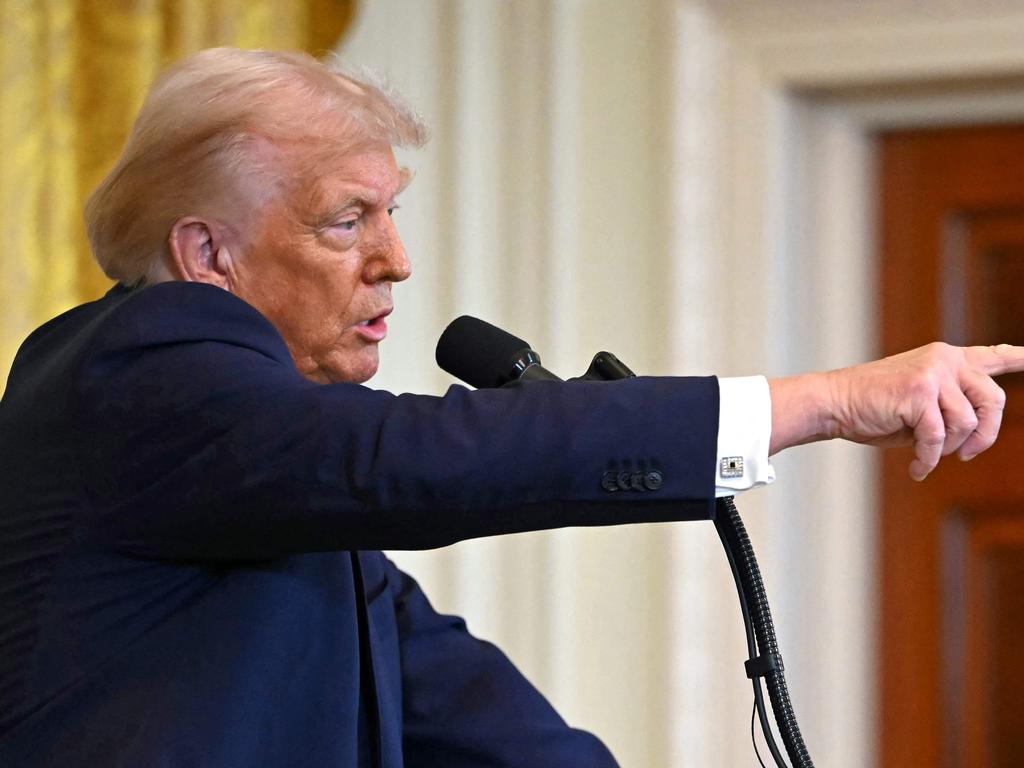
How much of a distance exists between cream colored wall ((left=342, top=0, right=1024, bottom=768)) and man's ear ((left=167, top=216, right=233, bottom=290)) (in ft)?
3.62

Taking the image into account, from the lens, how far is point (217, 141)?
127 cm

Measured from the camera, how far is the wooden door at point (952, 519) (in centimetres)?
239

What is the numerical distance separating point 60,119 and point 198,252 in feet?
2.88

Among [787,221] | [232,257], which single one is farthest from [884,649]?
[232,257]

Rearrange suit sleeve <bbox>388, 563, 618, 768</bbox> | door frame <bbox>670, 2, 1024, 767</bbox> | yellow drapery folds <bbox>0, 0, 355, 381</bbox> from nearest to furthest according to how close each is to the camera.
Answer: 1. suit sleeve <bbox>388, 563, 618, 768</bbox>
2. yellow drapery folds <bbox>0, 0, 355, 381</bbox>
3. door frame <bbox>670, 2, 1024, 767</bbox>

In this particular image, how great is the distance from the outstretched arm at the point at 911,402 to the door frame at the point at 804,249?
1.28 meters

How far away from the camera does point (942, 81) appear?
2.26 m

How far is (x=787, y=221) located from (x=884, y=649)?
756 mm

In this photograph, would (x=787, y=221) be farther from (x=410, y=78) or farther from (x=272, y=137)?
(x=272, y=137)

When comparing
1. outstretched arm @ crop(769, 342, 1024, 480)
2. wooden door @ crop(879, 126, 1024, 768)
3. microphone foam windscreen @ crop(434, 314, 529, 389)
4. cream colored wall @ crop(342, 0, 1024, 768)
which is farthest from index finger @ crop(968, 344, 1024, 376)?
wooden door @ crop(879, 126, 1024, 768)

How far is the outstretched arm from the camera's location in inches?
38.8

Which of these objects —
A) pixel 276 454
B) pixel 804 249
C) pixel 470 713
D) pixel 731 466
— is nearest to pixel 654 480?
pixel 731 466

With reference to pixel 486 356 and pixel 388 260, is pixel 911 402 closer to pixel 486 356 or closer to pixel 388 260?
pixel 486 356

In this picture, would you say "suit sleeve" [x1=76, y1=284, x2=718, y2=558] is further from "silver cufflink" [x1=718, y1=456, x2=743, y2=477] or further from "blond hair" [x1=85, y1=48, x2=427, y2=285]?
"blond hair" [x1=85, y1=48, x2=427, y2=285]
